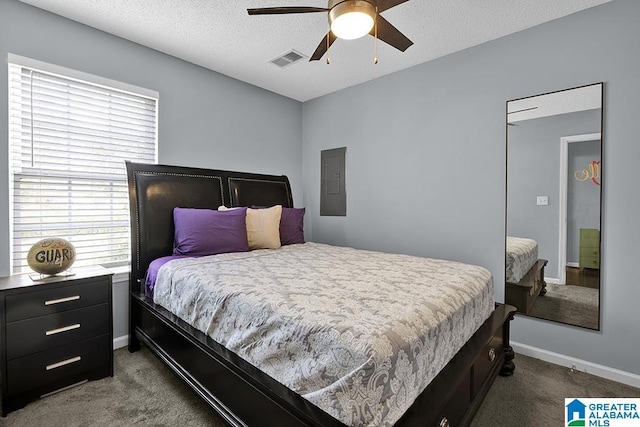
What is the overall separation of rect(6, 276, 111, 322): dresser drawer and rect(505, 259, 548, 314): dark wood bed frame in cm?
326

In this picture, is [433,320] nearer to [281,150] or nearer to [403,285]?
[403,285]

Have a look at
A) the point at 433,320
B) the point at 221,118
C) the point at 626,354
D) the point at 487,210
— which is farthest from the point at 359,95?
the point at 626,354

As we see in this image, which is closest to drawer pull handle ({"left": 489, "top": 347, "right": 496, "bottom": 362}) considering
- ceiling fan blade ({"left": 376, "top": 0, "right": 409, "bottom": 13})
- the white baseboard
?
the white baseboard

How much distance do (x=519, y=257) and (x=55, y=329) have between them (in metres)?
3.53

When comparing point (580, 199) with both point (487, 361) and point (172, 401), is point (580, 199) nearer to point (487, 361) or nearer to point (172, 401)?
point (487, 361)

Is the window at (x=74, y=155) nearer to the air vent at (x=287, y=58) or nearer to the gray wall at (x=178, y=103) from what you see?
the gray wall at (x=178, y=103)

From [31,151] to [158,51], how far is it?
1.40 meters

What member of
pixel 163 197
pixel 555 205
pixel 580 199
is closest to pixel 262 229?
pixel 163 197

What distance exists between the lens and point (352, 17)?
1633mm

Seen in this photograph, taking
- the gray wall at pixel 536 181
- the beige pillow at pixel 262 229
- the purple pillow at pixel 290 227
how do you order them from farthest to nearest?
the purple pillow at pixel 290 227
the beige pillow at pixel 262 229
the gray wall at pixel 536 181

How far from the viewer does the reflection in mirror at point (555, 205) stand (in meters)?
2.32

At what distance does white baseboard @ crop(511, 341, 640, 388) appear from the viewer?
2154 millimetres

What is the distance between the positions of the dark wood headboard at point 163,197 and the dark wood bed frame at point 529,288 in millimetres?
2758

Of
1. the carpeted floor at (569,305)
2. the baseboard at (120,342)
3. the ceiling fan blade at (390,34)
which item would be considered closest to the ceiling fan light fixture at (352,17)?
the ceiling fan blade at (390,34)
